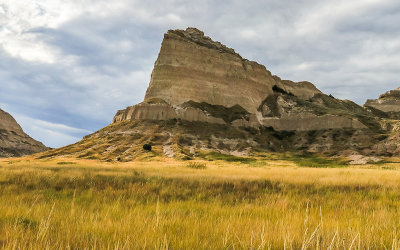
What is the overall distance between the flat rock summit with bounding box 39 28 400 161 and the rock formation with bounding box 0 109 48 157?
60.7 meters

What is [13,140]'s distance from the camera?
435 ft

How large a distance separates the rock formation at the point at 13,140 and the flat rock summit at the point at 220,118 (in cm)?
6068

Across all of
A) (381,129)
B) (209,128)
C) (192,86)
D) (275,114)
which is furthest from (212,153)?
(381,129)

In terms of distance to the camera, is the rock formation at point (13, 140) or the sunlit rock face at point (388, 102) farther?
the sunlit rock face at point (388, 102)

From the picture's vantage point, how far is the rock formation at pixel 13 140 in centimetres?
12431

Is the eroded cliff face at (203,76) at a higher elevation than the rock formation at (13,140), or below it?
higher

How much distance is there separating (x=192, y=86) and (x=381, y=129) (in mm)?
70306

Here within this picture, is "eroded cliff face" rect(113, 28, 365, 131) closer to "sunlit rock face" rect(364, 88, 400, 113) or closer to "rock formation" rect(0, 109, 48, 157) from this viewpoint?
"sunlit rock face" rect(364, 88, 400, 113)

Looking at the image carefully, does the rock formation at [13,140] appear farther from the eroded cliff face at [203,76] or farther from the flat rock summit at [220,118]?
the eroded cliff face at [203,76]

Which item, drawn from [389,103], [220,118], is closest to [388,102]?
[389,103]

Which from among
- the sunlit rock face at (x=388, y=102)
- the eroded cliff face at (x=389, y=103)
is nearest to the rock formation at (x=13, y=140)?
the eroded cliff face at (x=389, y=103)

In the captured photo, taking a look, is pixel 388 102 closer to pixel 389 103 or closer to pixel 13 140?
pixel 389 103

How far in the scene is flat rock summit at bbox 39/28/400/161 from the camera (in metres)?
77.4

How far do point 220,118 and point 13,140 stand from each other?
109101 mm
